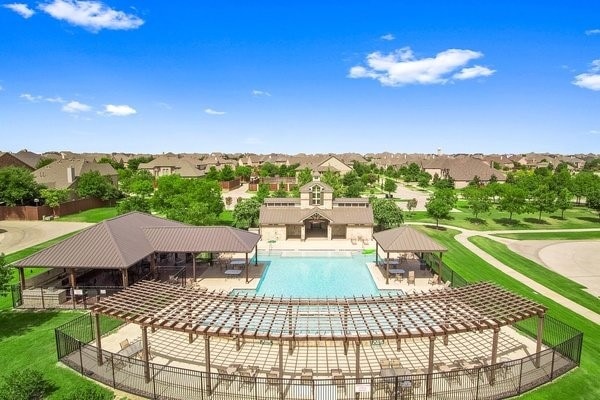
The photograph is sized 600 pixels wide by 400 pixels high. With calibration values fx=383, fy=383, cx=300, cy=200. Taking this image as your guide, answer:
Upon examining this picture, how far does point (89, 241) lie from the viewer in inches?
1018

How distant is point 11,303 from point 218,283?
43.1 ft

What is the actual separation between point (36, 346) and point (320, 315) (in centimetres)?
1414

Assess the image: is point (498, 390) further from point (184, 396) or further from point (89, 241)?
point (89, 241)

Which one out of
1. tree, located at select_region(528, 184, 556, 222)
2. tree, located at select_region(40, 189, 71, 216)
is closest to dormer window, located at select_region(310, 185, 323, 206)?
tree, located at select_region(528, 184, 556, 222)

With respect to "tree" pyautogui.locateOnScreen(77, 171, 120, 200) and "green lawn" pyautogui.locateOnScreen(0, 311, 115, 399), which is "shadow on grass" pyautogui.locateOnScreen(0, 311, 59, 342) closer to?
"green lawn" pyautogui.locateOnScreen(0, 311, 115, 399)

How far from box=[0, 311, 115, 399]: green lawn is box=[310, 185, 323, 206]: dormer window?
27885 millimetres

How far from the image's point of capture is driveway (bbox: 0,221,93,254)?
40.6m


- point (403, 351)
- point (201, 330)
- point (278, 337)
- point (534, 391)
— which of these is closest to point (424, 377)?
point (403, 351)

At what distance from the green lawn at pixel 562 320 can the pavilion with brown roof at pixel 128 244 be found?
744 inches

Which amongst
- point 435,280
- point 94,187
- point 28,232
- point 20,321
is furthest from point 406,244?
point 94,187

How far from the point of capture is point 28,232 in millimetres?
46812

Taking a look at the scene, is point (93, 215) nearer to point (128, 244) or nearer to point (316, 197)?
point (316, 197)

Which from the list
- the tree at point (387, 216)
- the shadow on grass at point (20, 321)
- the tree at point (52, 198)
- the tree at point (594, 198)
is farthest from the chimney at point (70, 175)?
the tree at point (594, 198)

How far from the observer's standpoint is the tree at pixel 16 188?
55188 mm
